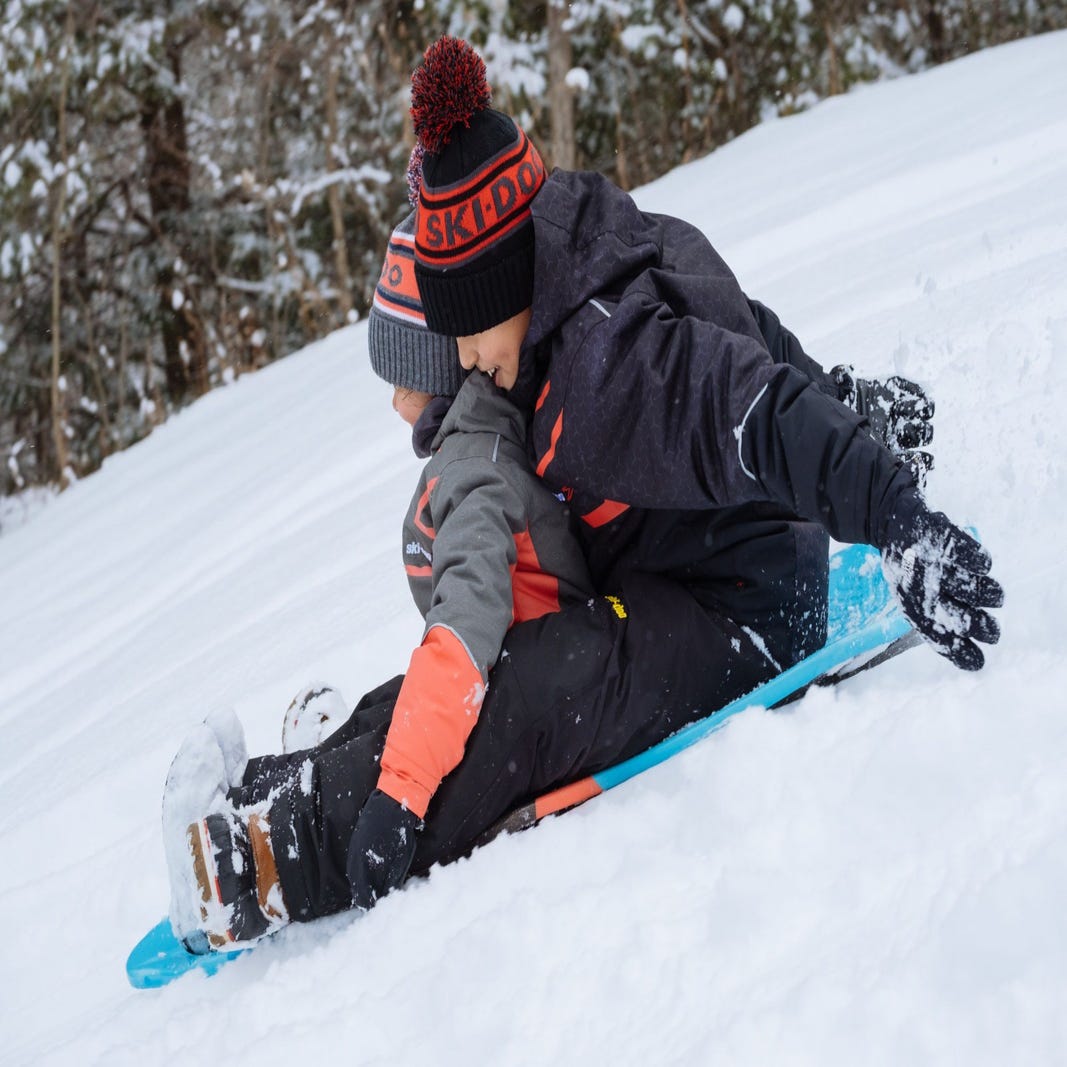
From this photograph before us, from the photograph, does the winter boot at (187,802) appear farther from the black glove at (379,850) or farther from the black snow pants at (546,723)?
the black glove at (379,850)

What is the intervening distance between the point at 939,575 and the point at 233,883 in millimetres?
1040

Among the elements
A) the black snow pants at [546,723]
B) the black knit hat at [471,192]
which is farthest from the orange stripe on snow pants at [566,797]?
the black knit hat at [471,192]

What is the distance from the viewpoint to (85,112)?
845 cm

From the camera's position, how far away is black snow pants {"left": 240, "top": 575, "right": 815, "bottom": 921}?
1.68 metres

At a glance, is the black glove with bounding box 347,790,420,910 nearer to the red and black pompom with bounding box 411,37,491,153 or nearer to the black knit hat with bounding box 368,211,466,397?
the black knit hat with bounding box 368,211,466,397

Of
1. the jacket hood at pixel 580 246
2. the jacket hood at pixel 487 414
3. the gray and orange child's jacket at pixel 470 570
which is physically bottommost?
the gray and orange child's jacket at pixel 470 570

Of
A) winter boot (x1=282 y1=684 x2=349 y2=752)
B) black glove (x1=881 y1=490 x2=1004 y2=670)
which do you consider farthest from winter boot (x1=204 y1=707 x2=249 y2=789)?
black glove (x1=881 y1=490 x2=1004 y2=670)

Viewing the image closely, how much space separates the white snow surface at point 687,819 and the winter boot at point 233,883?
0.06m

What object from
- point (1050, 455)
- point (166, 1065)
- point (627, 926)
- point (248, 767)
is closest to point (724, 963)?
point (627, 926)

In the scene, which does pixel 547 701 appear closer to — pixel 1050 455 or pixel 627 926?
pixel 627 926

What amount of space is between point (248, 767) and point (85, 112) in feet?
25.9

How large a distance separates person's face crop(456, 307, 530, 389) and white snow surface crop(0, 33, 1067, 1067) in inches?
Result: 25.6

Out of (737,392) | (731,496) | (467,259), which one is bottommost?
(731,496)

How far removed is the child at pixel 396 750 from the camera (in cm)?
162
